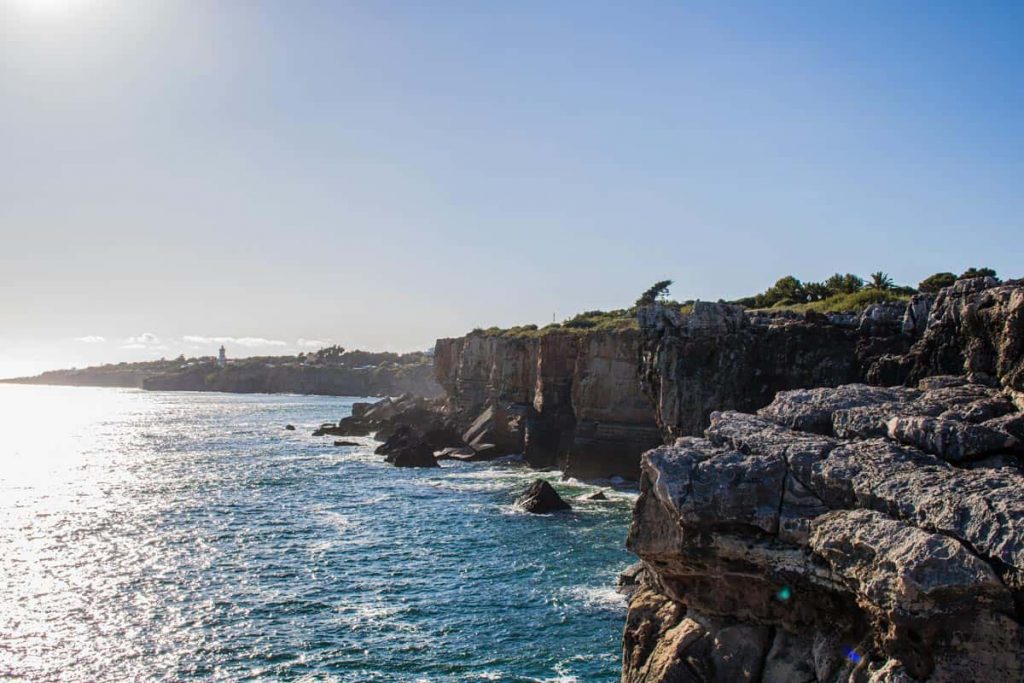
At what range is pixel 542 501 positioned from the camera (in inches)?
1962

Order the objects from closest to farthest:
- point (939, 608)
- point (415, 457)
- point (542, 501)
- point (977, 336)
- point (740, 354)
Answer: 1. point (939, 608)
2. point (977, 336)
3. point (740, 354)
4. point (542, 501)
5. point (415, 457)

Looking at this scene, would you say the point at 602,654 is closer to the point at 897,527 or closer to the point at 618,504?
the point at 897,527

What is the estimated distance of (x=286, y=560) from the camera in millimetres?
38781

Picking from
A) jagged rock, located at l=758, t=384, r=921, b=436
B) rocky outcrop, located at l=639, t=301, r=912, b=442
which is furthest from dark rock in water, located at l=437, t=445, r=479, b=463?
jagged rock, located at l=758, t=384, r=921, b=436

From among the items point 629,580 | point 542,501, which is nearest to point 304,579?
point 629,580

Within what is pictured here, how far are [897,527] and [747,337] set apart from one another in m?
33.2

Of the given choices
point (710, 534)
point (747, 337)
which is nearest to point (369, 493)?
point (747, 337)

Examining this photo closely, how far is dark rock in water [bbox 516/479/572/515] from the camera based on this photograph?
4966 centimetres

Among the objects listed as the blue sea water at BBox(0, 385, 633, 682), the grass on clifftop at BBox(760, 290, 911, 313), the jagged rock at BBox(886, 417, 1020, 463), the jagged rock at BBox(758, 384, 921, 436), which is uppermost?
the grass on clifftop at BBox(760, 290, 911, 313)

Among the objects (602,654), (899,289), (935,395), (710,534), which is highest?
(899,289)

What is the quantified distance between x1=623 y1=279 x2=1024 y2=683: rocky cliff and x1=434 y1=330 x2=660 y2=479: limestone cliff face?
144ft

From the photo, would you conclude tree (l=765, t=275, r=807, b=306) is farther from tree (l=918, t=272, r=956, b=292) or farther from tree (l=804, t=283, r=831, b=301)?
tree (l=918, t=272, r=956, b=292)

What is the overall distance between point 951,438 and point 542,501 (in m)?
36.0

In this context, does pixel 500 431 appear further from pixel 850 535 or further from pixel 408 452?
pixel 850 535
